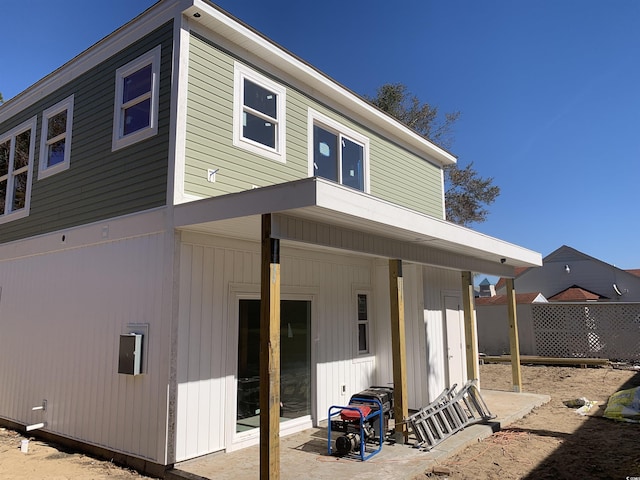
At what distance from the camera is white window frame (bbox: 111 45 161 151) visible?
5.72 m

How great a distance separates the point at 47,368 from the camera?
6.69 meters

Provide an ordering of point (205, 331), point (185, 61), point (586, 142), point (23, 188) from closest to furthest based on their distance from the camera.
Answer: point (205, 331)
point (185, 61)
point (23, 188)
point (586, 142)

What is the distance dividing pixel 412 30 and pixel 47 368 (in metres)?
15.8

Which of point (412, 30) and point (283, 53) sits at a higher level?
point (412, 30)

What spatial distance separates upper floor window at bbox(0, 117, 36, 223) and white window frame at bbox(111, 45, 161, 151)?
2924 mm

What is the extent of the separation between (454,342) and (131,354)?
6.19 metres

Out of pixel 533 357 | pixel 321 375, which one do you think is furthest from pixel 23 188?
pixel 533 357

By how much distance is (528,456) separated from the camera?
215 inches

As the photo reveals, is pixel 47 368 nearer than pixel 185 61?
No

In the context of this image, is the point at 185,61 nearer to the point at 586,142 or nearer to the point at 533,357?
the point at 533,357

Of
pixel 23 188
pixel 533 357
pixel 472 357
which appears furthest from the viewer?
pixel 533 357

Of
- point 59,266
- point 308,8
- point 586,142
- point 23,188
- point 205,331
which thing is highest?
point 308,8

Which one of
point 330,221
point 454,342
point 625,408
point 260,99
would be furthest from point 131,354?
point 625,408

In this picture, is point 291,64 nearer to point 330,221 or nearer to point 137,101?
point 137,101
